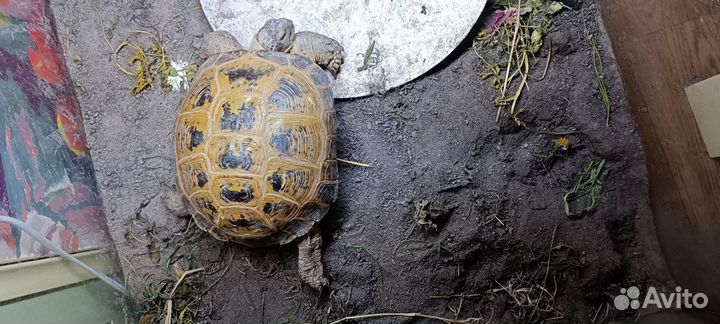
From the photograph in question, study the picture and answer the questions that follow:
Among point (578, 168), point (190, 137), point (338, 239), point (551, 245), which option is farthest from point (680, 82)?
point (190, 137)

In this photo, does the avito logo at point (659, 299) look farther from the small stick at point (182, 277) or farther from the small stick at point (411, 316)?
the small stick at point (182, 277)

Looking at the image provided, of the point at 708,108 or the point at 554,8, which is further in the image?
the point at 554,8

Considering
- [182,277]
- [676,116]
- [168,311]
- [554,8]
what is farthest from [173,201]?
[676,116]

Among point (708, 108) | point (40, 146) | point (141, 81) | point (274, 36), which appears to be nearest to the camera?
point (708, 108)

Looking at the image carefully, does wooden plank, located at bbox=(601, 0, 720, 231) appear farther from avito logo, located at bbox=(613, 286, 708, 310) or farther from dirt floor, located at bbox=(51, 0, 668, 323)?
avito logo, located at bbox=(613, 286, 708, 310)

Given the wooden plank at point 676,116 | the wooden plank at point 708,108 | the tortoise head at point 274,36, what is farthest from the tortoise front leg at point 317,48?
the wooden plank at point 708,108

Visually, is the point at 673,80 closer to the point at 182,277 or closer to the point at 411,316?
the point at 411,316
